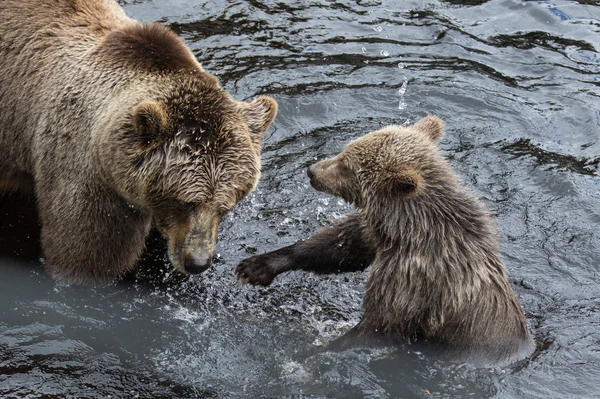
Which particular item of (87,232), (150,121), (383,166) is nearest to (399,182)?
(383,166)

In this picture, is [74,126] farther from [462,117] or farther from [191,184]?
[462,117]

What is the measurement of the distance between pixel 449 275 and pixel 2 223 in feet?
13.7

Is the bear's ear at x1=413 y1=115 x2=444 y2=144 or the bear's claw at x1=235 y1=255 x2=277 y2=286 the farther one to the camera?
the bear's claw at x1=235 y1=255 x2=277 y2=286

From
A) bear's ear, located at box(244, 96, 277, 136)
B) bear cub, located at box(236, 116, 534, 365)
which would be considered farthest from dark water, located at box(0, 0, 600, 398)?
bear's ear, located at box(244, 96, 277, 136)

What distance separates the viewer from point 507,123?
32.2ft

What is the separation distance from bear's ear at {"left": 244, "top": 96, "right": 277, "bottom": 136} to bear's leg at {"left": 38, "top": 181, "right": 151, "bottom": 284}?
1198 millimetres

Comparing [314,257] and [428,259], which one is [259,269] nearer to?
[314,257]

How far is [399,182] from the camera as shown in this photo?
21.4 ft

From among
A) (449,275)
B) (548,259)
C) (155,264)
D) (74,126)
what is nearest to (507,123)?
(548,259)

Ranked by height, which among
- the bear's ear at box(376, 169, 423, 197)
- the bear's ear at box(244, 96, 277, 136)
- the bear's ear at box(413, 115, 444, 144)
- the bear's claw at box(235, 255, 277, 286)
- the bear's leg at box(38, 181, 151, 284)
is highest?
the bear's ear at box(244, 96, 277, 136)

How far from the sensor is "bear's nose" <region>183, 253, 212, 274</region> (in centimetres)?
602

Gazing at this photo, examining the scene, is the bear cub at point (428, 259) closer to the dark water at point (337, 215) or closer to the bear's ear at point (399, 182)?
the bear's ear at point (399, 182)

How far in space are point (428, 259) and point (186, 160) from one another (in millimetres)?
2069

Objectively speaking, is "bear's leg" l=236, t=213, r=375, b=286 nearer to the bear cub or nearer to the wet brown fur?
the bear cub
